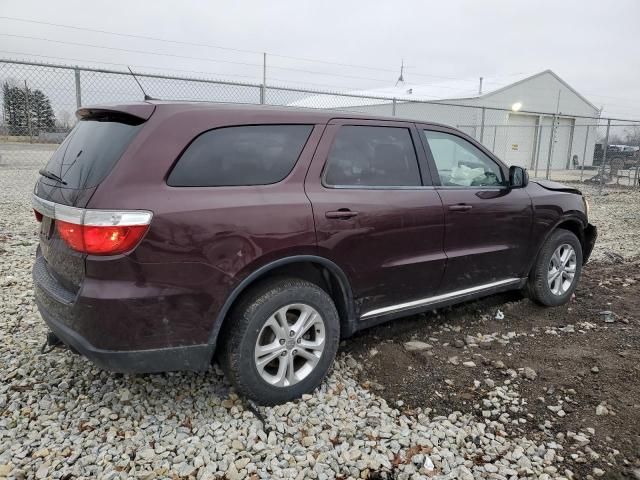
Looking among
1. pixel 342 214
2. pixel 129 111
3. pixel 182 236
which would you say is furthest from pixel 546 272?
pixel 129 111

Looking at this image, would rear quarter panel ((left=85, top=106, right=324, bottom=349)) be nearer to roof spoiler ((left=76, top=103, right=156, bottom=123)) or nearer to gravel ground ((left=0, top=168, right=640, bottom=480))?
roof spoiler ((left=76, top=103, right=156, bottom=123))

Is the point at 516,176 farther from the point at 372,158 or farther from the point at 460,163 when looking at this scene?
the point at 372,158

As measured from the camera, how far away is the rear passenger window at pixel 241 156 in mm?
2557

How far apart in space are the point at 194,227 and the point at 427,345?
83.4 inches

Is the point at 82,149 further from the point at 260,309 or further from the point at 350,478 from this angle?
the point at 350,478

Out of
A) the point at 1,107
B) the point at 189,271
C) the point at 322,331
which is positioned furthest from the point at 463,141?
the point at 1,107

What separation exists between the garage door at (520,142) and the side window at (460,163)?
24009 mm

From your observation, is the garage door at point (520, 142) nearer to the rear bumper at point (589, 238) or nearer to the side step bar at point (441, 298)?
the rear bumper at point (589, 238)

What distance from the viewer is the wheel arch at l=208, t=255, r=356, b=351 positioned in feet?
8.54

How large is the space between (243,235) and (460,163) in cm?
220

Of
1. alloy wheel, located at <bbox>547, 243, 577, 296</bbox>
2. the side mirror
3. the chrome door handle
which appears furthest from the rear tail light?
alloy wheel, located at <bbox>547, 243, 577, 296</bbox>

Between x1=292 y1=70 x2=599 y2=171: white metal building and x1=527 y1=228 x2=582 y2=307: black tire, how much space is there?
19304 mm

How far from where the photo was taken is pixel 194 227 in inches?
Result: 95.7

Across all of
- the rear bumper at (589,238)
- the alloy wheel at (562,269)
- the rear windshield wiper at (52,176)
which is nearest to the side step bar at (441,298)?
the alloy wheel at (562,269)
